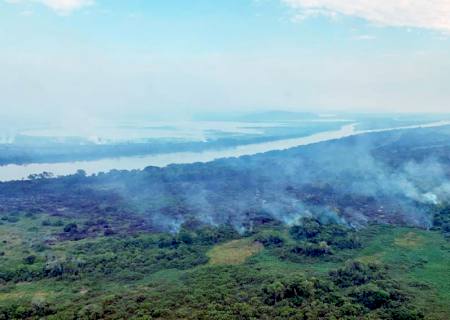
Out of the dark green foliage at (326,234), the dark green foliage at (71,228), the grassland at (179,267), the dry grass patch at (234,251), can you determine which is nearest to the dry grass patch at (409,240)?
the grassland at (179,267)

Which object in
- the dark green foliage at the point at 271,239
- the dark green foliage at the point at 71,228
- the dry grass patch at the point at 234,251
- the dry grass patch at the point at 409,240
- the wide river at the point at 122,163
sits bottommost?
the dry grass patch at the point at 409,240

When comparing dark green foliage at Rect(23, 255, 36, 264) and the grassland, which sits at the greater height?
dark green foliage at Rect(23, 255, 36, 264)

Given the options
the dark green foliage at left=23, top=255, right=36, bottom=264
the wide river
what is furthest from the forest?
the wide river

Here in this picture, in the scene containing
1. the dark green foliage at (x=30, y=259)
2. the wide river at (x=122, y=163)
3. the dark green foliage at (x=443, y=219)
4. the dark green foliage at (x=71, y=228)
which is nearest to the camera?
the dark green foliage at (x=30, y=259)

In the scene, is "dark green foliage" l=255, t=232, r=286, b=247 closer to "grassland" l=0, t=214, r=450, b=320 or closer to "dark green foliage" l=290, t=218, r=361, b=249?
"grassland" l=0, t=214, r=450, b=320

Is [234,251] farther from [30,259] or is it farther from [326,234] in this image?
[30,259]

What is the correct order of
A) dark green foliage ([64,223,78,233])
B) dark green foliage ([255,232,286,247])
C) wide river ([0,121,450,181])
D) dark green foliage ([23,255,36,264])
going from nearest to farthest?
dark green foliage ([23,255,36,264]), dark green foliage ([255,232,286,247]), dark green foliage ([64,223,78,233]), wide river ([0,121,450,181])

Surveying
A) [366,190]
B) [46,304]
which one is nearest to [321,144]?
[366,190]

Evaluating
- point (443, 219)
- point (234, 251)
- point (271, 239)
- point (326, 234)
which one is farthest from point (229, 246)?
point (443, 219)

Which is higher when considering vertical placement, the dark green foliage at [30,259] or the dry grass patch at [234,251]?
the dark green foliage at [30,259]

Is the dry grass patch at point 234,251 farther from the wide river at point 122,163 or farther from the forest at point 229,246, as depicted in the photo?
the wide river at point 122,163

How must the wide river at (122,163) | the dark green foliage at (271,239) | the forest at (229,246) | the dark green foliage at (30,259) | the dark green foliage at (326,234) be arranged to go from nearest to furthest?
the forest at (229,246) < the dark green foliage at (30,259) < the dark green foliage at (326,234) < the dark green foliage at (271,239) < the wide river at (122,163)

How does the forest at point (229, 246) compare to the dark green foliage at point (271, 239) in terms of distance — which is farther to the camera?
the dark green foliage at point (271, 239)
